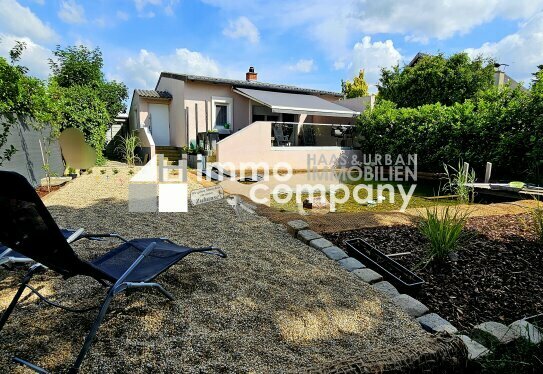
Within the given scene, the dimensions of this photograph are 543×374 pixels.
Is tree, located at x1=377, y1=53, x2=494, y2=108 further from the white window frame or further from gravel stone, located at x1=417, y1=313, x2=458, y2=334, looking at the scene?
gravel stone, located at x1=417, y1=313, x2=458, y2=334

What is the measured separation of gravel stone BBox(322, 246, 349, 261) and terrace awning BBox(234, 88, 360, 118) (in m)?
11.3

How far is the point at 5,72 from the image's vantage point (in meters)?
6.64

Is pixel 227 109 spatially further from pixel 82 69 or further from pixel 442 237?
pixel 442 237

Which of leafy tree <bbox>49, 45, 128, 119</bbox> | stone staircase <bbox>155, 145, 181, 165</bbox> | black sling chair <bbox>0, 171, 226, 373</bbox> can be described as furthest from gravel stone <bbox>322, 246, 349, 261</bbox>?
leafy tree <bbox>49, 45, 128, 119</bbox>

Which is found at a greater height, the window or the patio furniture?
the window

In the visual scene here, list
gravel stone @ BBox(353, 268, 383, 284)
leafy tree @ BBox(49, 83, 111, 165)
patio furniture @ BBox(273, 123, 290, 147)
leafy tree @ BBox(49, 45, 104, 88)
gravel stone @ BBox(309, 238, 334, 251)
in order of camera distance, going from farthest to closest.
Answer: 1. leafy tree @ BBox(49, 45, 104, 88)
2. patio furniture @ BBox(273, 123, 290, 147)
3. leafy tree @ BBox(49, 83, 111, 165)
4. gravel stone @ BBox(309, 238, 334, 251)
5. gravel stone @ BBox(353, 268, 383, 284)

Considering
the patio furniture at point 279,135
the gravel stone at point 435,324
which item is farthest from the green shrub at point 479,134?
the gravel stone at point 435,324

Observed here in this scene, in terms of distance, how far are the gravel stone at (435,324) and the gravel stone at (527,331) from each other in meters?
0.47

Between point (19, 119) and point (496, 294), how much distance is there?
33.1 ft

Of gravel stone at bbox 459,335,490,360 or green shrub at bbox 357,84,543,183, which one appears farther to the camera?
green shrub at bbox 357,84,543,183

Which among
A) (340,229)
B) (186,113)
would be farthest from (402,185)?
(186,113)

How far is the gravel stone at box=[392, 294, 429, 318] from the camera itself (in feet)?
9.46

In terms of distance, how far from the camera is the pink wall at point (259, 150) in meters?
13.1

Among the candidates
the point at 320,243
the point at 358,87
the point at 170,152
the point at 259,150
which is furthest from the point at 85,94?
the point at 358,87
